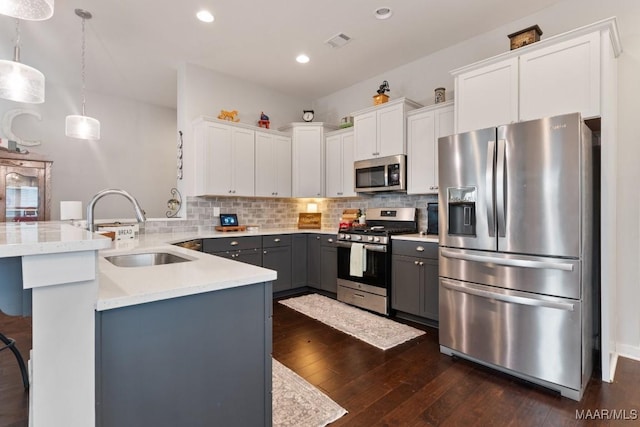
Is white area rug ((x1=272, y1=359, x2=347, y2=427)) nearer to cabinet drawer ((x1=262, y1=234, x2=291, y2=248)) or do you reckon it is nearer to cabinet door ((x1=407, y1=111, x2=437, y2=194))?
cabinet drawer ((x1=262, y1=234, x2=291, y2=248))

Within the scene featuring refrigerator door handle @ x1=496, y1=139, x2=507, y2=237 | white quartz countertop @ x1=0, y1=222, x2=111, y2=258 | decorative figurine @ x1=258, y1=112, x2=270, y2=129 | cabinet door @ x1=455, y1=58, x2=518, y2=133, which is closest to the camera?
white quartz countertop @ x1=0, y1=222, x2=111, y2=258

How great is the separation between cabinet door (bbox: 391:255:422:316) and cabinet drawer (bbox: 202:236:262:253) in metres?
1.68

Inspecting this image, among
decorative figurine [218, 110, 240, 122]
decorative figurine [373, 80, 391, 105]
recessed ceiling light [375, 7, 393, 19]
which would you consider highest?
recessed ceiling light [375, 7, 393, 19]

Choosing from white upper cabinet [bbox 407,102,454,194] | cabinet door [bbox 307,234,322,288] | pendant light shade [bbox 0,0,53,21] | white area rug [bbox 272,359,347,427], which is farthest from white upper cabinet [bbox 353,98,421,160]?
pendant light shade [bbox 0,0,53,21]

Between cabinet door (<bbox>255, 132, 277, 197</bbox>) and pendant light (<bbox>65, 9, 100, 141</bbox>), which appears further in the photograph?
cabinet door (<bbox>255, 132, 277, 197</bbox>)

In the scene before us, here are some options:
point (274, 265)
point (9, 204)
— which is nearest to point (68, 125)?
point (9, 204)

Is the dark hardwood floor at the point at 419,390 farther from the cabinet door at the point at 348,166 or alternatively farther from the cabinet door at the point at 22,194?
the cabinet door at the point at 22,194

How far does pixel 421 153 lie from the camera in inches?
145

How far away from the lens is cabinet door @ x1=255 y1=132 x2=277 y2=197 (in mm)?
4547

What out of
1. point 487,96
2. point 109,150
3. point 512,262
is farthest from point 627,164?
point 109,150

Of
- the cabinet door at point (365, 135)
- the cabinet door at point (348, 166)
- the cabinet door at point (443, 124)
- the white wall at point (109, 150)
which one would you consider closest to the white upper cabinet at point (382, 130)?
the cabinet door at point (365, 135)

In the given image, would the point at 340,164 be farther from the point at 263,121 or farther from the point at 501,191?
the point at 501,191

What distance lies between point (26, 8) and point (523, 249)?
308cm

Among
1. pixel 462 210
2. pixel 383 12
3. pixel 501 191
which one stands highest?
pixel 383 12
